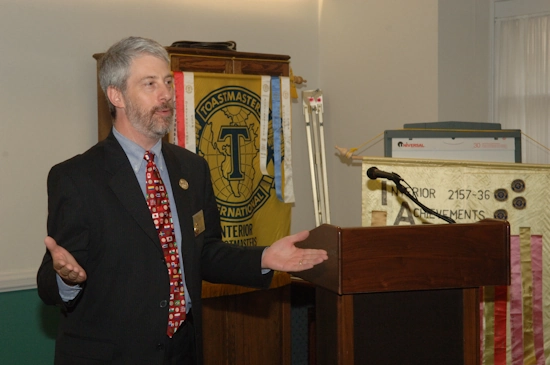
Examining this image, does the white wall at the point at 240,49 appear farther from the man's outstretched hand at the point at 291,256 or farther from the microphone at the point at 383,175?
the microphone at the point at 383,175

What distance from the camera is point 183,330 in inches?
81.8

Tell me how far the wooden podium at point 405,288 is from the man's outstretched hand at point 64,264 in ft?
2.07

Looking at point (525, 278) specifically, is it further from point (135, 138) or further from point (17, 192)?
point (17, 192)

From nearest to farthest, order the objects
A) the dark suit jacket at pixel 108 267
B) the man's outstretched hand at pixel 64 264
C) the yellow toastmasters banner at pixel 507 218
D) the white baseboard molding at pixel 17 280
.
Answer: the man's outstretched hand at pixel 64 264, the dark suit jacket at pixel 108 267, the yellow toastmasters banner at pixel 507 218, the white baseboard molding at pixel 17 280

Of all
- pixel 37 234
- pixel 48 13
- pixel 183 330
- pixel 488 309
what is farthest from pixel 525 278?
pixel 48 13

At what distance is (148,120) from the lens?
6.92ft

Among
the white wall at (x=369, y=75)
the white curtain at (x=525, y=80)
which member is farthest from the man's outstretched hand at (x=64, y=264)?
the white curtain at (x=525, y=80)

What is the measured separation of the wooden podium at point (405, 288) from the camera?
1.84 m

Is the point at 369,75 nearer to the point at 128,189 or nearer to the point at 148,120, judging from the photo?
the point at 148,120

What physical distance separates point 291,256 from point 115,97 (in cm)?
72

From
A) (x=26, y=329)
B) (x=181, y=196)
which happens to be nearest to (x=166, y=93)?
(x=181, y=196)

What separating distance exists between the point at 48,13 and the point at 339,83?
2.08 metres

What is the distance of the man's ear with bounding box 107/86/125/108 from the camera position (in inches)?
84.7

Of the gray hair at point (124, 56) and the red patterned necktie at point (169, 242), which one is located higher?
the gray hair at point (124, 56)
